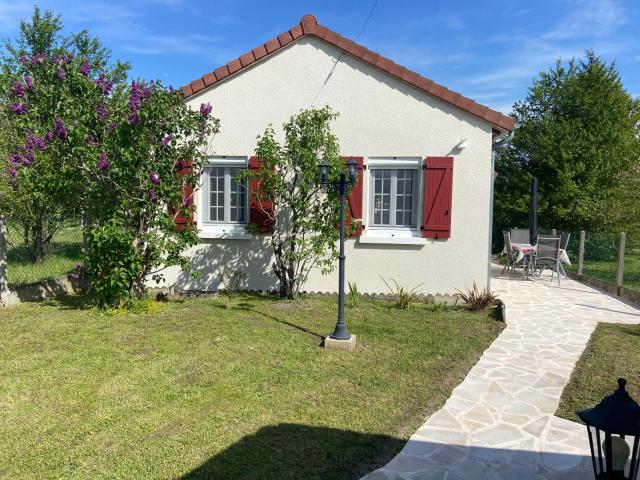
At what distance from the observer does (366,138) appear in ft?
27.7

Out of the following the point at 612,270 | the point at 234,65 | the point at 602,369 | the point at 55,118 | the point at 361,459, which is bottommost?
the point at 361,459

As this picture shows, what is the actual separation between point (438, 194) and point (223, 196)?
4246 mm

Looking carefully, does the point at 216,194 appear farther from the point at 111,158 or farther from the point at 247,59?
the point at 247,59

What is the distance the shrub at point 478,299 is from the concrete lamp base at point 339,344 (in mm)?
3208

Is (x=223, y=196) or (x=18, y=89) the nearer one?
(x=18, y=89)

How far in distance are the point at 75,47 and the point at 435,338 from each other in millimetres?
25708

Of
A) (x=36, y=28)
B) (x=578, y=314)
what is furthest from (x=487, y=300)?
(x=36, y=28)

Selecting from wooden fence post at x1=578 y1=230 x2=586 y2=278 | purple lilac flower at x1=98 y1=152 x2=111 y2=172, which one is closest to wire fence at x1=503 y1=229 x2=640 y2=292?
wooden fence post at x1=578 y1=230 x2=586 y2=278

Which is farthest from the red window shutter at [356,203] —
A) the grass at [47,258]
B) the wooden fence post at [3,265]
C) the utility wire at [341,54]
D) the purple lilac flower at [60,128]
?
the wooden fence post at [3,265]

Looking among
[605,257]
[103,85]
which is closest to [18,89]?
[103,85]

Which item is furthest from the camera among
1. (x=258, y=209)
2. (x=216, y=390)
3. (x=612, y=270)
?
(x=612, y=270)

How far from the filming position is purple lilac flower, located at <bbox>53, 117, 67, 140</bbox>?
649cm

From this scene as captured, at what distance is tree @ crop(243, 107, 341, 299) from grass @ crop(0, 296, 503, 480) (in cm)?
133

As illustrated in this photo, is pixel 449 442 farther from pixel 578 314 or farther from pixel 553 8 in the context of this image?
pixel 553 8
